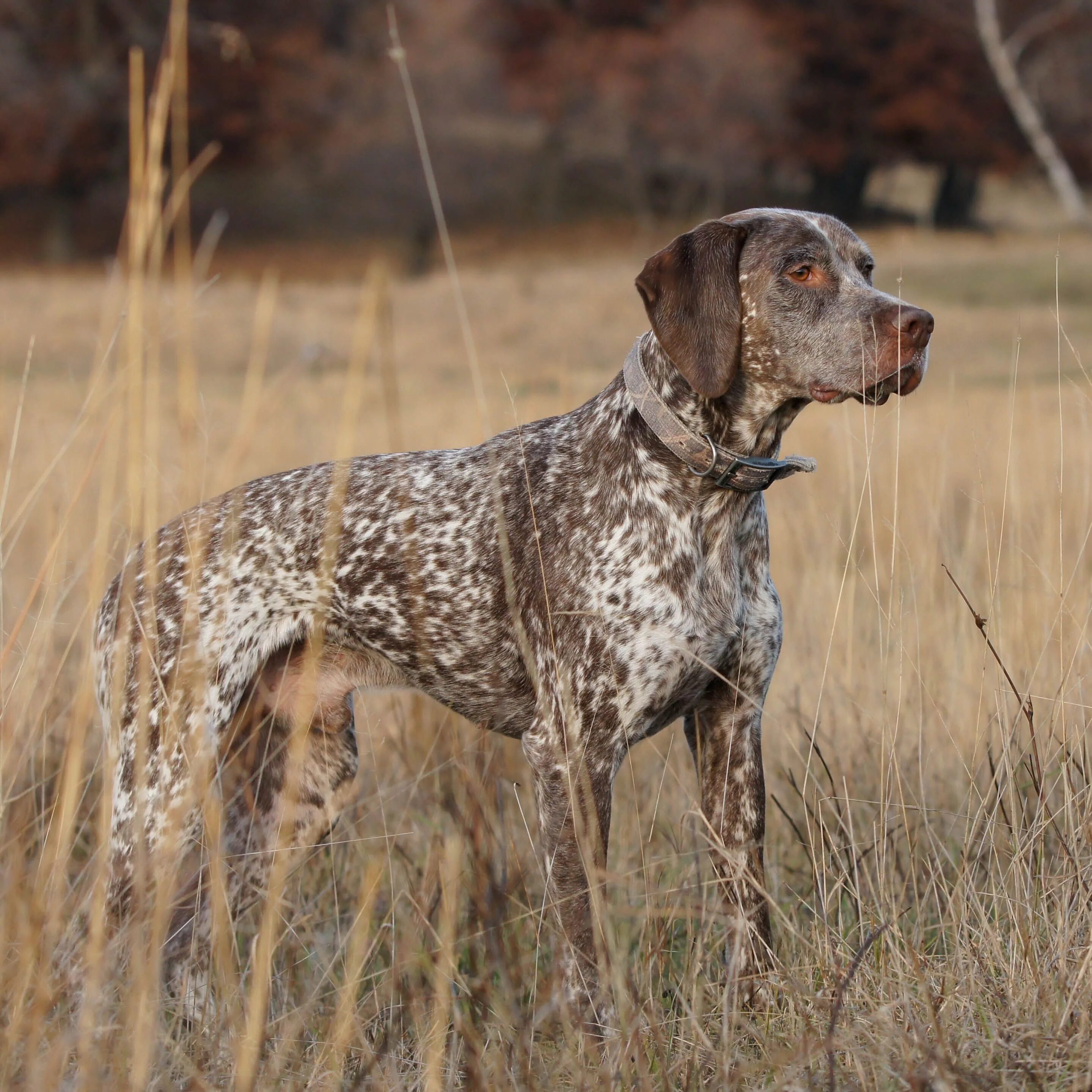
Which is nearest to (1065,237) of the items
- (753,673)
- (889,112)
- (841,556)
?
(889,112)

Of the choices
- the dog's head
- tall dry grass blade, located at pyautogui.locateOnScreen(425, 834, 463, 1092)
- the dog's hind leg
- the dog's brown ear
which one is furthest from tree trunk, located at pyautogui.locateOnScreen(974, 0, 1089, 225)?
tall dry grass blade, located at pyautogui.locateOnScreen(425, 834, 463, 1092)

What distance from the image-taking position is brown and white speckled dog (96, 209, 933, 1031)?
299 centimetres

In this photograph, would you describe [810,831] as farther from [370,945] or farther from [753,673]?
[370,945]

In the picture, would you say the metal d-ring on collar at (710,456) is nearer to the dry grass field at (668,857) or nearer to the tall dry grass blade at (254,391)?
the dry grass field at (668,857)

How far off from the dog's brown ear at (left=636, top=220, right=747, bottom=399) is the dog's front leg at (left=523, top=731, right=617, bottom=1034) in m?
0.90

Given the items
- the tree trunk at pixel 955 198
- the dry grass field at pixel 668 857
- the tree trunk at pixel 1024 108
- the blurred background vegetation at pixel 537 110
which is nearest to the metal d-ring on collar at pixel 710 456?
the dry grass field at pixel 668 857

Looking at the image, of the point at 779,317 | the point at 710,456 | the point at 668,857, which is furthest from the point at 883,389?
the point at 668,857

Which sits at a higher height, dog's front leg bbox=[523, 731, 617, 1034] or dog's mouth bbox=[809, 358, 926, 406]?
dog's mouth bbox=[809, 358, 926, 406]

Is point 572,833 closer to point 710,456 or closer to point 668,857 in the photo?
point 668,857

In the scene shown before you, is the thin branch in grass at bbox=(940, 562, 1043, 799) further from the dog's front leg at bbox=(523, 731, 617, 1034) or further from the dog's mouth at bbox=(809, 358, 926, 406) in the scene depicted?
the dog's front leg at bbox=(523, 731, 617, 1034)

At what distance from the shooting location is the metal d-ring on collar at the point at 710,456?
299cm

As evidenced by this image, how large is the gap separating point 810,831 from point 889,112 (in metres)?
34.9

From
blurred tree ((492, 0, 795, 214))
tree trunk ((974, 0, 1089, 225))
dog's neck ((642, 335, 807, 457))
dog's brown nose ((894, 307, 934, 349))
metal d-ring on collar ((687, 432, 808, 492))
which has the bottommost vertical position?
metal d-ring on collar ((687, 432, 808, 492))

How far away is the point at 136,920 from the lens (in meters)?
2.13
